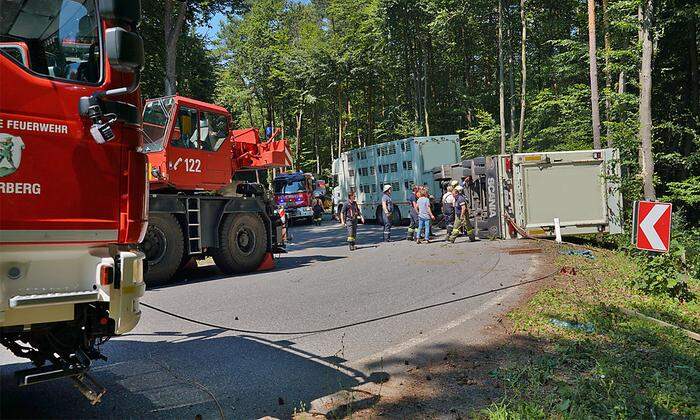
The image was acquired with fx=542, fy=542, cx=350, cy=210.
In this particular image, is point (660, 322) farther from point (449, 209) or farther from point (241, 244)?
point (449, 209)

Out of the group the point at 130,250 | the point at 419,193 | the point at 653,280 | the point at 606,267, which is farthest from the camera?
the point at 419,193

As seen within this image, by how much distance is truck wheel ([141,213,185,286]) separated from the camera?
10.4 m

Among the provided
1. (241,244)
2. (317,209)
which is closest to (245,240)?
(241,244)

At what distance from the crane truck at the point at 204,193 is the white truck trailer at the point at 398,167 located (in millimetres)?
11141

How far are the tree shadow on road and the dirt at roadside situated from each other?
19.3 inches

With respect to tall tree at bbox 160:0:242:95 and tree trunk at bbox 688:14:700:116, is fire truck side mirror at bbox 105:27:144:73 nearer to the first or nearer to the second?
tall tree at bbox 160:0:242:95

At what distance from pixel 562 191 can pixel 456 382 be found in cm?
1094

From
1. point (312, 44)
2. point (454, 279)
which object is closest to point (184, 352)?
point (454, 279)

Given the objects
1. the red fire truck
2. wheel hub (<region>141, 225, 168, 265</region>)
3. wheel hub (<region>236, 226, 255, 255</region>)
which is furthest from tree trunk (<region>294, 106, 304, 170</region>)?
wheel hub (<region>141, 225, 168, 265</region>)

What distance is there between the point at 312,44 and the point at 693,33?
2382 centimetres

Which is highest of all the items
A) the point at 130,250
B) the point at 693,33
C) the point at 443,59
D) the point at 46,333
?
the point at 443,59

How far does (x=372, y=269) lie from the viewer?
11.8 meters

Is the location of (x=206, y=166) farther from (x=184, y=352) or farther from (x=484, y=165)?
(x=484, y=165)

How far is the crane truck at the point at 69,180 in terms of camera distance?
3.33 meters
